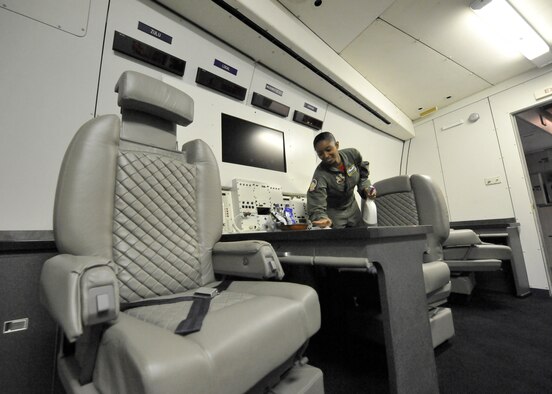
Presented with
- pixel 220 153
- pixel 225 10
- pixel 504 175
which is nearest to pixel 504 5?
pixel 504 175

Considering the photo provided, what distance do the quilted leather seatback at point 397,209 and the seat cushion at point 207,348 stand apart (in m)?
1.22

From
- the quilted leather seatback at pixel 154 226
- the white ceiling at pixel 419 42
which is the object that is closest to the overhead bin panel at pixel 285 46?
the white ceiling at pixel 419 42

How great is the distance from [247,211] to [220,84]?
1.16m

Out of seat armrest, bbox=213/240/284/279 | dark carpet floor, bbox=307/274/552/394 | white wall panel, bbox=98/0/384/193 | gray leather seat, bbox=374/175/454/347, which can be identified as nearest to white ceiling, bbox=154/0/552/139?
white wall panel, bbox=98/0/384/193

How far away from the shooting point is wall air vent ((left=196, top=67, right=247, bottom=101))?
75.5 inches

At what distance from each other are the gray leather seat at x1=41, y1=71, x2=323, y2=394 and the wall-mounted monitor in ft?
2.80

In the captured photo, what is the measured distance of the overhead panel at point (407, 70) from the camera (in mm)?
2484

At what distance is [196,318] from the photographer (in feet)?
1.85

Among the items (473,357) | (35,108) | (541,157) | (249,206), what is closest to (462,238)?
(473,357)

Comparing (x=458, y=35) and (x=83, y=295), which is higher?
(x=458, y=35)

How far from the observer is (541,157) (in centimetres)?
552

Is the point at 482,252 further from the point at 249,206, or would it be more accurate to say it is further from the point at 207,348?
the point at 207,348

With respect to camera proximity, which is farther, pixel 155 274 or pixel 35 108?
pixel 35 108

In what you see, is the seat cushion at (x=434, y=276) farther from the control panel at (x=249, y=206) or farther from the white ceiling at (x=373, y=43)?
the white ceiling at (x=373, y=43)
